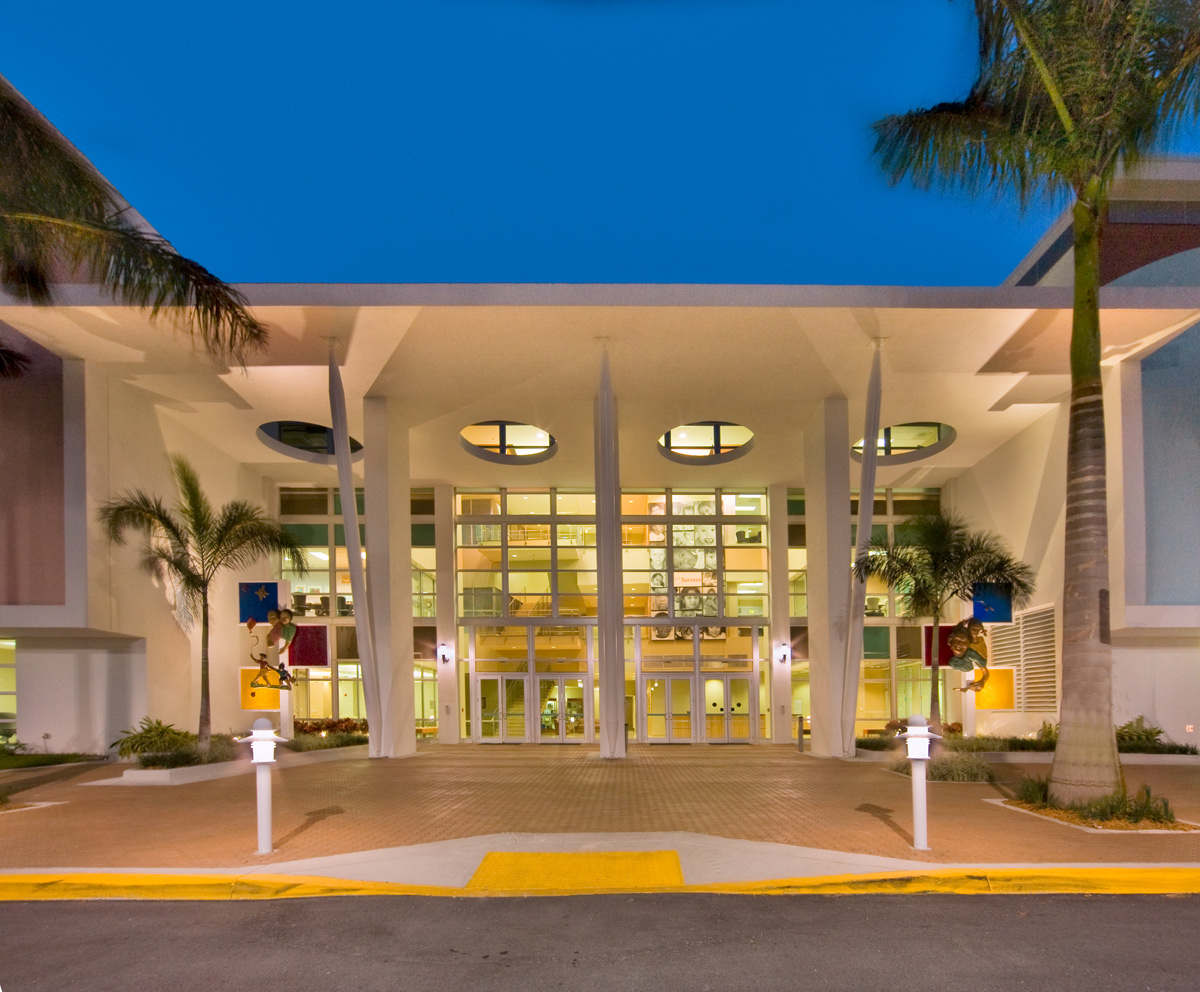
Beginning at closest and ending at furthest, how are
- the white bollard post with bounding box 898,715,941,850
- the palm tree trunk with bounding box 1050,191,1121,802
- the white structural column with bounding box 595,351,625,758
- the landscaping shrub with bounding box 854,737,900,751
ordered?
the white bollard post with bounding box 898,715,941,850, the palm tree trunk with bounding box 1050,191,1121,802, the white structural column with bounding box 595,351,625,758, the landscaping shrub with bounding box 854,737,900,751

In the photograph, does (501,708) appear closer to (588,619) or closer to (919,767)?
(588,619)

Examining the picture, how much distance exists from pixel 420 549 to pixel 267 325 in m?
12.3

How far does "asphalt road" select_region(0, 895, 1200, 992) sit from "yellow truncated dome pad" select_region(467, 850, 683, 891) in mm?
314

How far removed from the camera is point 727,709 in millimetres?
28781

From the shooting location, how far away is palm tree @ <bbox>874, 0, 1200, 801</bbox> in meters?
10.1

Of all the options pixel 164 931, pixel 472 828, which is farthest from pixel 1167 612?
pixel 164 931

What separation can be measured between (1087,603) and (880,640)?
1951cm

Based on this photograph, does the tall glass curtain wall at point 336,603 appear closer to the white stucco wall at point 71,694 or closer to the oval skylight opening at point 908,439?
the white stucco wall at point 71,694

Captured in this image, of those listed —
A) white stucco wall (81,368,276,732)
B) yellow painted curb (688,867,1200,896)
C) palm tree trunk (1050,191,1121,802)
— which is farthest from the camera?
white stucco wall (81,368,276,732)

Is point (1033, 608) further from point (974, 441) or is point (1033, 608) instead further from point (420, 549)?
point (420, 549)

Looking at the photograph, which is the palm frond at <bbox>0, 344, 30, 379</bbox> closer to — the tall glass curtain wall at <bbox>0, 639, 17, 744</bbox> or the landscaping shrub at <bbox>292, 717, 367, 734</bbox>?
the tall glass curtain wall at <bbox>0, 639, 17, 744</bbox>

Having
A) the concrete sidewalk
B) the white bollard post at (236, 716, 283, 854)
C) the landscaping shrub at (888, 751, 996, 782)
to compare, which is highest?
the white bollard post at (236, 716, 283, 854)

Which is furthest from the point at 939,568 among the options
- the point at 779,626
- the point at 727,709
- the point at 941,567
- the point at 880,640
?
the point at 727,709

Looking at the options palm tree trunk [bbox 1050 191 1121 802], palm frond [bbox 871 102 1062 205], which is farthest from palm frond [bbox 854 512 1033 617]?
palm frond [bbox 871 102 1062 205]
